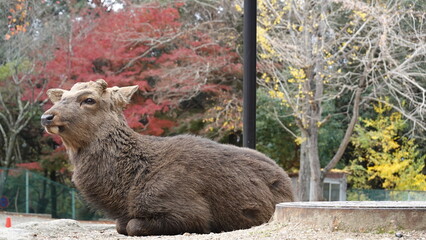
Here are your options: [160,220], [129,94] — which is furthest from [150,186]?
[129,94]

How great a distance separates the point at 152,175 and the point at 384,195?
48.1 feet

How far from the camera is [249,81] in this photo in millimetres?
6879

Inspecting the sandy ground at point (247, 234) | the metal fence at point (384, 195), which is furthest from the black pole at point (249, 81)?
the metal fence at point (384, 195)

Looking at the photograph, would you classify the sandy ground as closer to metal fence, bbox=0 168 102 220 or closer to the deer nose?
the deer nose

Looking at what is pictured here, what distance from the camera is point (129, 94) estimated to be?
5.38 meters

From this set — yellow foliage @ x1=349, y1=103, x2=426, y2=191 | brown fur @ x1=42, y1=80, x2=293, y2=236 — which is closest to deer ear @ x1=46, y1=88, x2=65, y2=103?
brown fur @ x1=42, y1=80, x2=293, y2=236

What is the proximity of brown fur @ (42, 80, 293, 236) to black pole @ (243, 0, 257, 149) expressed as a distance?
1.41 m

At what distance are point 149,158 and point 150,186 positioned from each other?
344 millimetres

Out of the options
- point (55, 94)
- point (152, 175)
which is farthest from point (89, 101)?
point (152, 175)

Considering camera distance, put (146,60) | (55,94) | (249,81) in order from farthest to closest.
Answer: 1. (146,60)
2. (249,81)
3. (55,94)

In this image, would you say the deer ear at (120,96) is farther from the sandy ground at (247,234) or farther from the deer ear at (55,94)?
the sandy ground at (247,234)

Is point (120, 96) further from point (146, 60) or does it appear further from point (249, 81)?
point (146, 60)

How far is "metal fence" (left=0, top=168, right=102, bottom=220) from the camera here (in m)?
19.6

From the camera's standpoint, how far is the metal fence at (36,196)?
1959 centimetres
